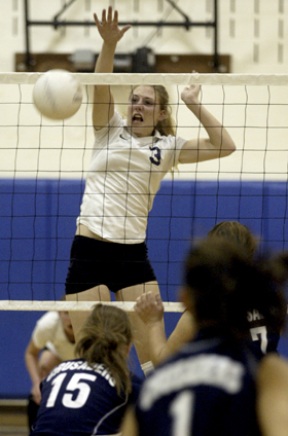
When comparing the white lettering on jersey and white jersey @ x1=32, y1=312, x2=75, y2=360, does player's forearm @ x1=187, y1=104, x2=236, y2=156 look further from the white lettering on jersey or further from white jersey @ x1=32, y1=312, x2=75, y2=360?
the white lettering on jersey

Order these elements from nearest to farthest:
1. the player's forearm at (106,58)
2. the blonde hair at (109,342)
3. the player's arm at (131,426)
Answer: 1. the player's arm at (131,426)
2. the blonde hair at (109,342)
3. the player's forearm at (106,58)

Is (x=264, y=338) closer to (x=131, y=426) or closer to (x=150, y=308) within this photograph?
(x=150, y=308)

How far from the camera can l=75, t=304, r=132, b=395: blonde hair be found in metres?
3.71

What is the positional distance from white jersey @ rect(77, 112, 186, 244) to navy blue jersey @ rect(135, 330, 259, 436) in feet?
9.36

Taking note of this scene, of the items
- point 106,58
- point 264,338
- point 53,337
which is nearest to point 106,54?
point 106,58

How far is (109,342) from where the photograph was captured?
3785mm

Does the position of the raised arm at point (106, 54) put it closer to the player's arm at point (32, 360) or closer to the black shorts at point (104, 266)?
the black shorts at point (104, 266)

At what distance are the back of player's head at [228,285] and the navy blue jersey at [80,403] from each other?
155cm

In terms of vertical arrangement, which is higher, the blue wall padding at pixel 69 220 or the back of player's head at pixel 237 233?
the back of player's head at pixel 237 233

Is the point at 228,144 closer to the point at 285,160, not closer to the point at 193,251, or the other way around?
the point at 193,251

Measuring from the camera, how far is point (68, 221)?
7188mm

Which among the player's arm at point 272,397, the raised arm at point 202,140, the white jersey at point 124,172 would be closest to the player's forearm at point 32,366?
the white jersey at point 124,172

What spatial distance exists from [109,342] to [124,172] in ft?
4.61

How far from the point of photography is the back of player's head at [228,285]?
2.12 m
